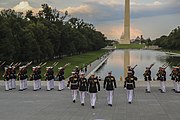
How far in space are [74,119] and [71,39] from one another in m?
60.8

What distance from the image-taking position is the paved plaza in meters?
15.6

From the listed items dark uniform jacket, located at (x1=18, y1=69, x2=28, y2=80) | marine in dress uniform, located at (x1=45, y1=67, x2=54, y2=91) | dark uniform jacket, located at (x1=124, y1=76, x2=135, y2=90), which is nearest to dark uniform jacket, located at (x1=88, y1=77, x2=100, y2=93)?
dark uniform jacket, located at (x1=124, y1=76, x2=135, y2=90)

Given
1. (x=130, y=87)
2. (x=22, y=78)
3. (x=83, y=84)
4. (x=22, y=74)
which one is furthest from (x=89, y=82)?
(x=22, y=74)

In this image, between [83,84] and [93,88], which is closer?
[93,88]

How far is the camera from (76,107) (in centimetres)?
1789

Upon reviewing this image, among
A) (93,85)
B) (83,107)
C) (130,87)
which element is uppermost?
(93,85)

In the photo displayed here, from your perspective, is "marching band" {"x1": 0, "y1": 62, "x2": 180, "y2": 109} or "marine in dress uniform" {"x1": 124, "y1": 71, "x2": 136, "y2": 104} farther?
"marine in dress uniform" {"x1": 124, "y1": 71, "x2": 136, "y2": 104}

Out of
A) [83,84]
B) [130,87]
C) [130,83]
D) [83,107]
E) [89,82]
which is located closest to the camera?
[83,107]

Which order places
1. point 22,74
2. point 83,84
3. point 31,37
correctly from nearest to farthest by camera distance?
point 83,84 < point 22,74 < point 31,37

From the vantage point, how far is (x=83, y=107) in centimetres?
1797

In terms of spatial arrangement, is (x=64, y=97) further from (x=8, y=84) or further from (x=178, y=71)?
(x=178, y=71)

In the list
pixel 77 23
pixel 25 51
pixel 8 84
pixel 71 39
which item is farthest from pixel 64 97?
pixel 77 23

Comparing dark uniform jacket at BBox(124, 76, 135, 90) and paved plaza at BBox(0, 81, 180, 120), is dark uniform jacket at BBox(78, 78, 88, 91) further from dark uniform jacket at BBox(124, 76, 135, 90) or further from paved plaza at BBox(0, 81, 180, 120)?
dark uniform jacket at BBox(124, 76, 135, 90)

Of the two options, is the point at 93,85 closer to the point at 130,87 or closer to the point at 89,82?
the point at 89,82
